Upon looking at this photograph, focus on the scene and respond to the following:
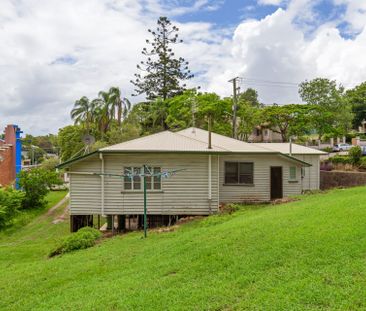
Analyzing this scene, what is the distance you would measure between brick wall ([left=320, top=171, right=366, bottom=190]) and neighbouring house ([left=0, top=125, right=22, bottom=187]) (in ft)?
76.0

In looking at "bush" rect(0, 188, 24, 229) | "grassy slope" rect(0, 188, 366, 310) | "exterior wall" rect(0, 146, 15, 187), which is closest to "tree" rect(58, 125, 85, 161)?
"exterior wall" rect(0, 146, 15, 187)

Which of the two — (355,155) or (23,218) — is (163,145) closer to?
(23,218)

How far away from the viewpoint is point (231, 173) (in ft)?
56.8

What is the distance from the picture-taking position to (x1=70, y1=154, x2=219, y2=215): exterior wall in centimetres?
1489

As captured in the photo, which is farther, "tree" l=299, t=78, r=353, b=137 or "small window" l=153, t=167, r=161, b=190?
"tree" l=299, t=78, r=353, b=137

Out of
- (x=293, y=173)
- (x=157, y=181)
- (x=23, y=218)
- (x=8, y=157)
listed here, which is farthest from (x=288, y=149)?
(x=8, y=157)

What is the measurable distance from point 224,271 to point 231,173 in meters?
11.0

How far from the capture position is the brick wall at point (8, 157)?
25.2 meters

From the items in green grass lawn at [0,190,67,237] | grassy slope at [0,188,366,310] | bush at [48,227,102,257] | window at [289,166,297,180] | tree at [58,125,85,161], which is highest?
tree at [58,125,85,161]

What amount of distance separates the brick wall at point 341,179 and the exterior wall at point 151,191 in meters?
12.5

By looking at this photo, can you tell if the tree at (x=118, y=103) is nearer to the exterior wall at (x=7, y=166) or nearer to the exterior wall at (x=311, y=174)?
the exterior wall at (x=7, y=166)

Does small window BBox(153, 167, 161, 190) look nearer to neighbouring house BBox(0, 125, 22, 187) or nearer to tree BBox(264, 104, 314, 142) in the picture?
neighbouring house BBox(0, 125, 22, 187)

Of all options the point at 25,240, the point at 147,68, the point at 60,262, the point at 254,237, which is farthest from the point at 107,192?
the point at 147,68

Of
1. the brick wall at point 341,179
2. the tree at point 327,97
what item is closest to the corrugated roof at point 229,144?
the brick wall at point 341,179
